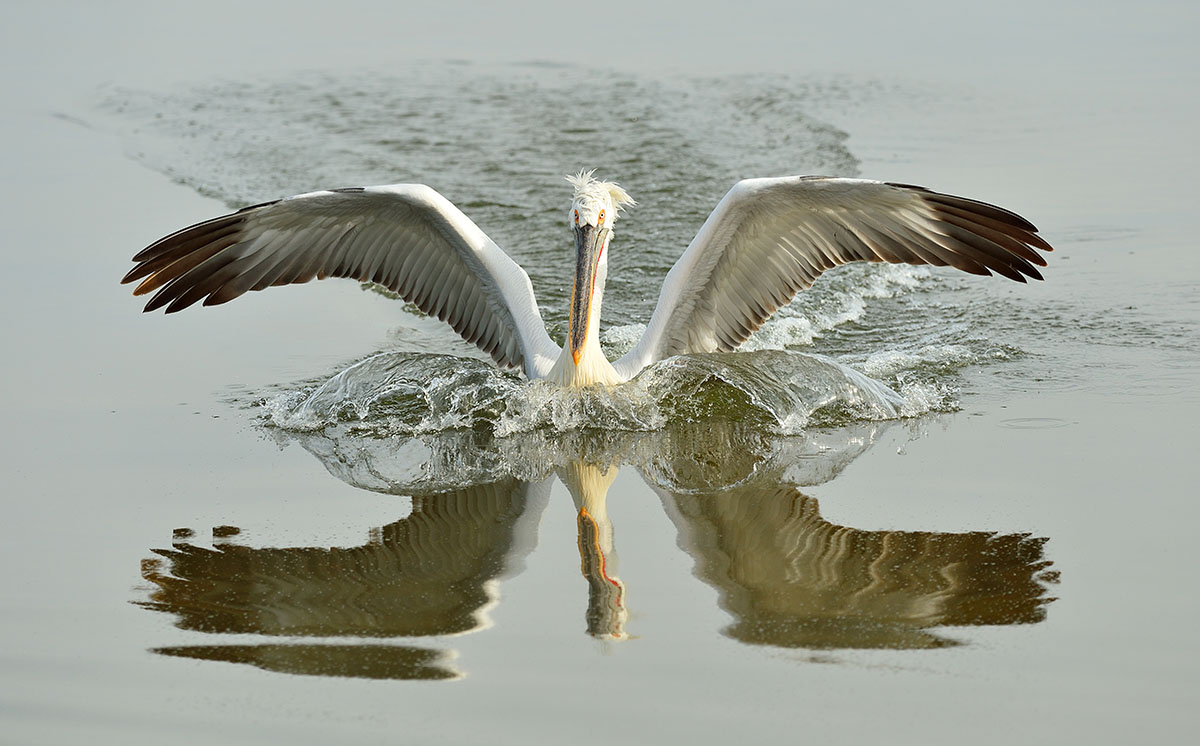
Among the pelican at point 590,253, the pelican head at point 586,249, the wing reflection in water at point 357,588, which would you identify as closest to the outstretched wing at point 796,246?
the pelican at point 590,253

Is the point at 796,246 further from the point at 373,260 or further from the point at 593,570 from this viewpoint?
the point at 593,570

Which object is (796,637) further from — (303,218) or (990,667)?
(303,218)

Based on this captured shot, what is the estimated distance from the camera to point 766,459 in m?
5.80

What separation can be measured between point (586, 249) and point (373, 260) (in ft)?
4.32

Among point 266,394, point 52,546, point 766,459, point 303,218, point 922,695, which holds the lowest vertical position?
point 922,695

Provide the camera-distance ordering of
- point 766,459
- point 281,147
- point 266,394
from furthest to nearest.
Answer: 1. point 281,147
2. point 266,394
3. point 766,459

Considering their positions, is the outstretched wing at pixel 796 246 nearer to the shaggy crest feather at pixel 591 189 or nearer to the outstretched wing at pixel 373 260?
the shaggy crest feather at pixel 591 189

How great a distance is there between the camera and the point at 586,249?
625 centimetres

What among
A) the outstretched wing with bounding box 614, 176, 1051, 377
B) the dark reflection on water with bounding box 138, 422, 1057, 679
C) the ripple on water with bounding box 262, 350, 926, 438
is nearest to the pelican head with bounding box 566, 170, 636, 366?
the ripple on water with bounding box 262, 350, 926, 438

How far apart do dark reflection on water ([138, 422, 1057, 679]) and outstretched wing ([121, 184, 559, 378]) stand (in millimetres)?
1277

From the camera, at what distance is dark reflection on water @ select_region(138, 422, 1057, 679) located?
4078 millimetres

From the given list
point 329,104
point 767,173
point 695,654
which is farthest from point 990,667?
point 329,104

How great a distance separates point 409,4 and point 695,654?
53.1 ft

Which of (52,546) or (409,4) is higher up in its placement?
(409,4)
